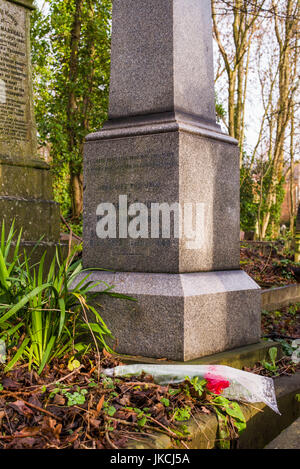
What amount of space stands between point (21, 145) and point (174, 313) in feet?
13.7

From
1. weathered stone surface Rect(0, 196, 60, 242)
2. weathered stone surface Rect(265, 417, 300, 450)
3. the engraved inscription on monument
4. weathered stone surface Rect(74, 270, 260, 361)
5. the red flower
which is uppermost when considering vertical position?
the engraved inscription on monument

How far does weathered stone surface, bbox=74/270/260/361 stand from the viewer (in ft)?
10.6

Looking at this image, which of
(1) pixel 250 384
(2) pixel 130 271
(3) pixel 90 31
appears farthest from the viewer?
(3) pixel 90 31

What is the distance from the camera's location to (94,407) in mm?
2453

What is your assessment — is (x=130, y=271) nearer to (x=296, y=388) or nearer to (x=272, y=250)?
(x=296, y=388)

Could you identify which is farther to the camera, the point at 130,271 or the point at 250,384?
the point at 130,271

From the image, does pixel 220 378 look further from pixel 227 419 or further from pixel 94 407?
pixel 94 407

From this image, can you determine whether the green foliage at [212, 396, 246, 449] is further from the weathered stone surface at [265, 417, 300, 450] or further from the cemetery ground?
the weathered stone surface at [265, 417, 300, 450]

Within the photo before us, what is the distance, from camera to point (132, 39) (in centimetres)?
382

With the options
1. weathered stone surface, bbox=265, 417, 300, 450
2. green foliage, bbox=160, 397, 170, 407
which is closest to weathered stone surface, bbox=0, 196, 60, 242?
green foliage, bbox=160, 397, 170, 407

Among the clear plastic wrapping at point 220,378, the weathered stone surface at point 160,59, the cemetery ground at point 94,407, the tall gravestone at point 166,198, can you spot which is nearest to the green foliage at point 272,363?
the tall gravestone at point 166,198

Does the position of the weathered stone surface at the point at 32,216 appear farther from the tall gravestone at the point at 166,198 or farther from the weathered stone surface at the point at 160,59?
the weathered stone surface at the point at 160,59

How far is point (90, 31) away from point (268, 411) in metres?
11.0
